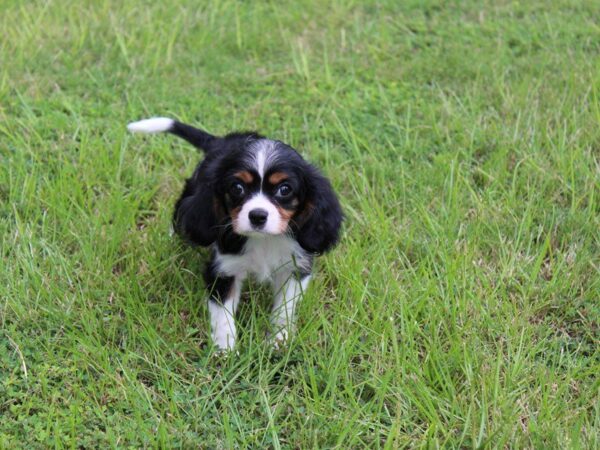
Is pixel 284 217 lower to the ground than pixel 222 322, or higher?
higher

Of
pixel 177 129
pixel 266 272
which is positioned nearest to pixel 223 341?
pixel 266 272

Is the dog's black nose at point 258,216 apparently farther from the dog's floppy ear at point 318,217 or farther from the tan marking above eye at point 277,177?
the dog's floppy ear at point 318,217

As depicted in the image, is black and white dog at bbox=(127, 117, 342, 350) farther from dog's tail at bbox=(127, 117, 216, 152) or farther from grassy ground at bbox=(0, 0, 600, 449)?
dog's tail at bbox=(127, 117, 216, 152)

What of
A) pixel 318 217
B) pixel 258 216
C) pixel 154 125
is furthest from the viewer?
pixel 154 125

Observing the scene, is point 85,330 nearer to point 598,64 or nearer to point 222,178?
point 222,178

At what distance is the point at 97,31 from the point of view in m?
5.48

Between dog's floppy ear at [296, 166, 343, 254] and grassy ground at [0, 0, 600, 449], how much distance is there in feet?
0.92

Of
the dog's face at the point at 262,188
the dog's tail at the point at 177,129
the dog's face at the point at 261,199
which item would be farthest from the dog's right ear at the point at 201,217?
the dog's tail at the point at 177,129

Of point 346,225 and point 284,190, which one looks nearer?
point 284,190

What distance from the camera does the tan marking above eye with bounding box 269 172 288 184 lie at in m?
2.98

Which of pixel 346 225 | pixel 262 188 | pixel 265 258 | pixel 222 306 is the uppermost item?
pixel 262 188

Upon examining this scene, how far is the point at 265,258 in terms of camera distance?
333 centimetres

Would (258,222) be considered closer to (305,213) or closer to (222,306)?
(305,213)

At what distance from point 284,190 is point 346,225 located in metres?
0.91
